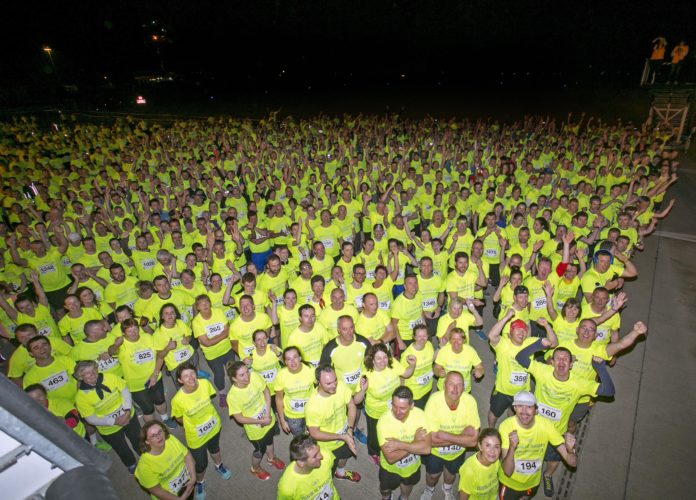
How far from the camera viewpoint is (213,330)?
5336mm

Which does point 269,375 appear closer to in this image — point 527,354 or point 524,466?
point 524,466

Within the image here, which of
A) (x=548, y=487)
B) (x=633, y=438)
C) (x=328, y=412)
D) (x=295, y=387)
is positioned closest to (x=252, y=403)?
(x=295, y=387)

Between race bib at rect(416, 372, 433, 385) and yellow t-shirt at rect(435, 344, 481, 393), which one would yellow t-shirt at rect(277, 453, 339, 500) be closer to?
race bib at rect(416, 372, 433, 385)

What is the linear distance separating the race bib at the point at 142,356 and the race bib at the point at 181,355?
1.00ft

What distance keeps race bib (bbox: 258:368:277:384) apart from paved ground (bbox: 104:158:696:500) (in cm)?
114

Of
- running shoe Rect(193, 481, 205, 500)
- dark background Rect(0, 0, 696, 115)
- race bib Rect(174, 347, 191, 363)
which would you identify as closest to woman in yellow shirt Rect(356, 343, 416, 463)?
running shoe Rect(193, 481, 205, 500)

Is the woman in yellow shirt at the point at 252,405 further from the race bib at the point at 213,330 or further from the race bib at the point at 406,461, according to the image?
the race bib at the point at 406,461

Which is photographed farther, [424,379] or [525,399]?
[424,379]

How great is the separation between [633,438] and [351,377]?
389 centimetres

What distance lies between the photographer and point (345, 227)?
8.39 m

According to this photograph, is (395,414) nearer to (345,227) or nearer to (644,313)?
(345,227)

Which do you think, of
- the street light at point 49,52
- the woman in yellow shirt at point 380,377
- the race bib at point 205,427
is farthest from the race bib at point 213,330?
the street light at point 49,52

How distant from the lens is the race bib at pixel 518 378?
4430mm

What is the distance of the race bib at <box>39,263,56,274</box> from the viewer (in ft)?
22.7
